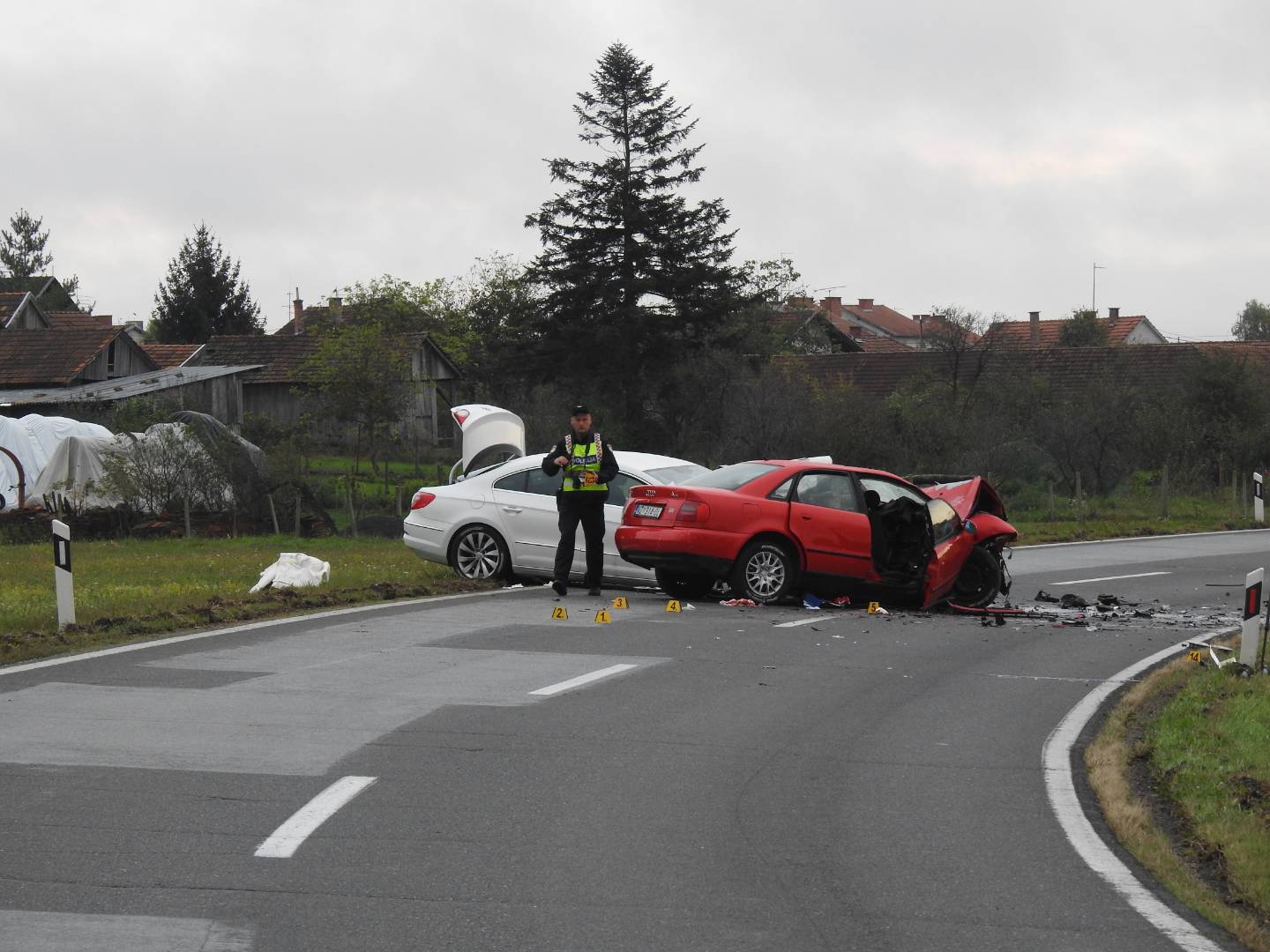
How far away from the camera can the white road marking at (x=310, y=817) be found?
6352mm

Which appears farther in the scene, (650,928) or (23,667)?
(23,667)

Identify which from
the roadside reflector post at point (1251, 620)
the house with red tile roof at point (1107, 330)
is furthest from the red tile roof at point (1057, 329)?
the roadside reflector post at point (1251, 620)

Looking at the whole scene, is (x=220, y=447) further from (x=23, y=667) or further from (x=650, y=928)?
(x=650, y=928)

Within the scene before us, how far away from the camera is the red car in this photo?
15.8 metres

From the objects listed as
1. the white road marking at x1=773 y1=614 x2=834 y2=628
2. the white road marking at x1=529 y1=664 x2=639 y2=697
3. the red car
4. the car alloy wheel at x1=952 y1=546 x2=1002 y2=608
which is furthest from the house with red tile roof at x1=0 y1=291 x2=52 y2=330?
the white road marking at x1=529 y1=664 x2=639 y2=697

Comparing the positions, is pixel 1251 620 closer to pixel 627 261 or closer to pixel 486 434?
pixel 486 434

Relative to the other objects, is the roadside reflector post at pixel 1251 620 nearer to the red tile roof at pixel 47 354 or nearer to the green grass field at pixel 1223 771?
the green grass field at pixel 1223 771

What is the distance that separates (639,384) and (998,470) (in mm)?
16612

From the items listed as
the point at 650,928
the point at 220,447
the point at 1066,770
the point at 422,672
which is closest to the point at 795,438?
the point at 220,447

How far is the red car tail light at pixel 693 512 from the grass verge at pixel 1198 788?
550 cm

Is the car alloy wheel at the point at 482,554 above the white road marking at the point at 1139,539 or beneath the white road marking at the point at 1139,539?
above

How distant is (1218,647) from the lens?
1298 centimetres

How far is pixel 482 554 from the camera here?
1777 centimetres

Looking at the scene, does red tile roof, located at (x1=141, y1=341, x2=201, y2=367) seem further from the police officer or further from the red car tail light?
the red car tail light
